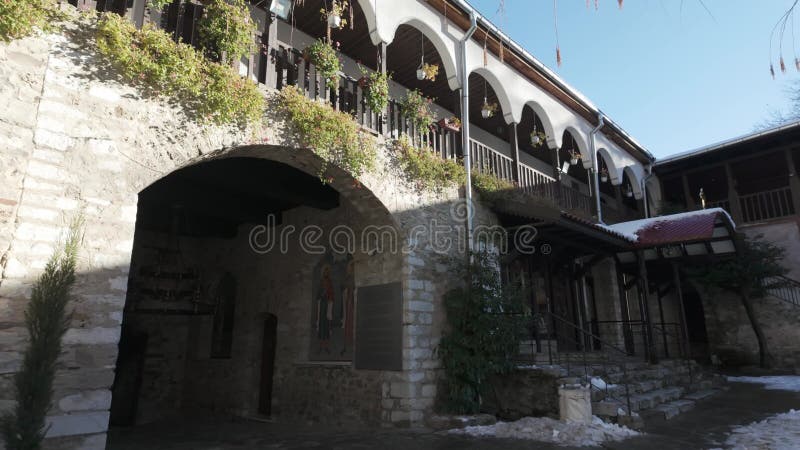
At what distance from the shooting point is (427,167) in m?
6.92

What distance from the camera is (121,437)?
7.62 meters

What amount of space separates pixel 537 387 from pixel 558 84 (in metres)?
6.41

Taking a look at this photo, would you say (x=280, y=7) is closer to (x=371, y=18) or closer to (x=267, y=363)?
(x=371, y=18)

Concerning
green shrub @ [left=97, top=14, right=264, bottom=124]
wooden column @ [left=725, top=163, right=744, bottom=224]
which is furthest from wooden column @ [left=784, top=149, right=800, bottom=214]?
green shrub @ [left=97, top=14, right=264, bottom=124]

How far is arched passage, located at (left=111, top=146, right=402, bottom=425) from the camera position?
696 centimetres

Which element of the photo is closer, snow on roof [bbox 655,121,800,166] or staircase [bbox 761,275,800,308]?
staircase [bbox 761,275,800,308]

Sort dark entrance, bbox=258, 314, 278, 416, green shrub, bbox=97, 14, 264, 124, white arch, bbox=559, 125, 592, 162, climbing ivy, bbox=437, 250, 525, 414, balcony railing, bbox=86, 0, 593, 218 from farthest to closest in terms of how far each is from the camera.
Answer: white arch, bbox=559, 125, 592, 162, dark entrance, bbox=258, 314, 278, 416, climbing ivy, bbox=437, 250, 525, 414, balcony railing, bbox=86, 0, 593, 218, green shrub, bbox=97, 14, 264, 124

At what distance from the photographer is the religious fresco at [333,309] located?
291 inches

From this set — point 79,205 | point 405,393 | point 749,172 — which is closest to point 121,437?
point 405,393

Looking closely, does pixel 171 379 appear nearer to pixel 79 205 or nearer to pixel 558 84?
pixel 79 205

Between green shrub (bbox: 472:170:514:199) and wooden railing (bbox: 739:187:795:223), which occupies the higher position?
wooden railing (bbox: 739:187:795:223)

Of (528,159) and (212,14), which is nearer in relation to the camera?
(212,14)

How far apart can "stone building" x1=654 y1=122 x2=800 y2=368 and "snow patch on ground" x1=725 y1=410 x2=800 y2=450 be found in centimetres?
763

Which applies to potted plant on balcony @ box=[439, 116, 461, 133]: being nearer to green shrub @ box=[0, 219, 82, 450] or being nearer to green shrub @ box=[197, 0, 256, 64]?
green shrub @ box=[197, 0, 256, 64]
